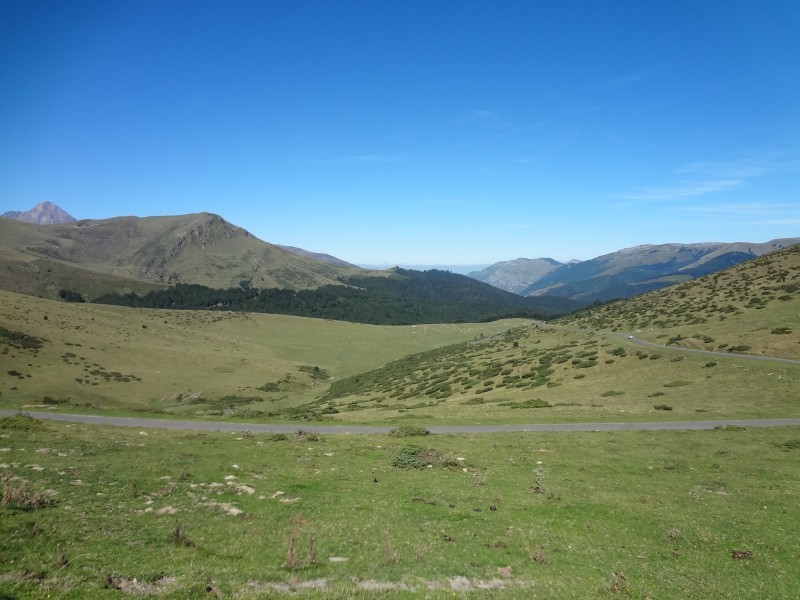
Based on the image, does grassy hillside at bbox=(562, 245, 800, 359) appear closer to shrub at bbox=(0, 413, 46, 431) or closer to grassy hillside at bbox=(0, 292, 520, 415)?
grassy hillside at bbox=(0, 292, 520, 415)

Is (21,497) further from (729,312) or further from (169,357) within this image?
(169,357)

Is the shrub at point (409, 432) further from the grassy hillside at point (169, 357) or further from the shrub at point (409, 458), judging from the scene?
the grassy hillside at point (169, 357)

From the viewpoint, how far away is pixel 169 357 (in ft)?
318

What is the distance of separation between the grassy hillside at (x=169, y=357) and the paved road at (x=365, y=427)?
7.93 m

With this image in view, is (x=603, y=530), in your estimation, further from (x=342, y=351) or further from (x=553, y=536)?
(x=342, y=351)

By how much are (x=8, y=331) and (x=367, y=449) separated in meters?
89.2

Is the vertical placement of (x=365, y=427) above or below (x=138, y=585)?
below

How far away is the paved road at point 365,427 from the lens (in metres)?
32.9

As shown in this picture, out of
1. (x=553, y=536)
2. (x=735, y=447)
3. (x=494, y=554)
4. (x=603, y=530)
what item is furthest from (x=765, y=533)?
(x=735, y=447)

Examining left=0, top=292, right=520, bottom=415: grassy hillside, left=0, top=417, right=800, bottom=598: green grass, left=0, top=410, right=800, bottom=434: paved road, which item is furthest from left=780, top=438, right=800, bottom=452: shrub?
left=0, top=292, right=520, bottom=415: grassy hillside

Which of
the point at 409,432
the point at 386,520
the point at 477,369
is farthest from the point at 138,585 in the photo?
the point at 477,369

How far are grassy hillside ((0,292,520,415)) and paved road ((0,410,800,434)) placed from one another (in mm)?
7929

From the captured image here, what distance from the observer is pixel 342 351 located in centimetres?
14688

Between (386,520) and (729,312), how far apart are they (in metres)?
76.9
